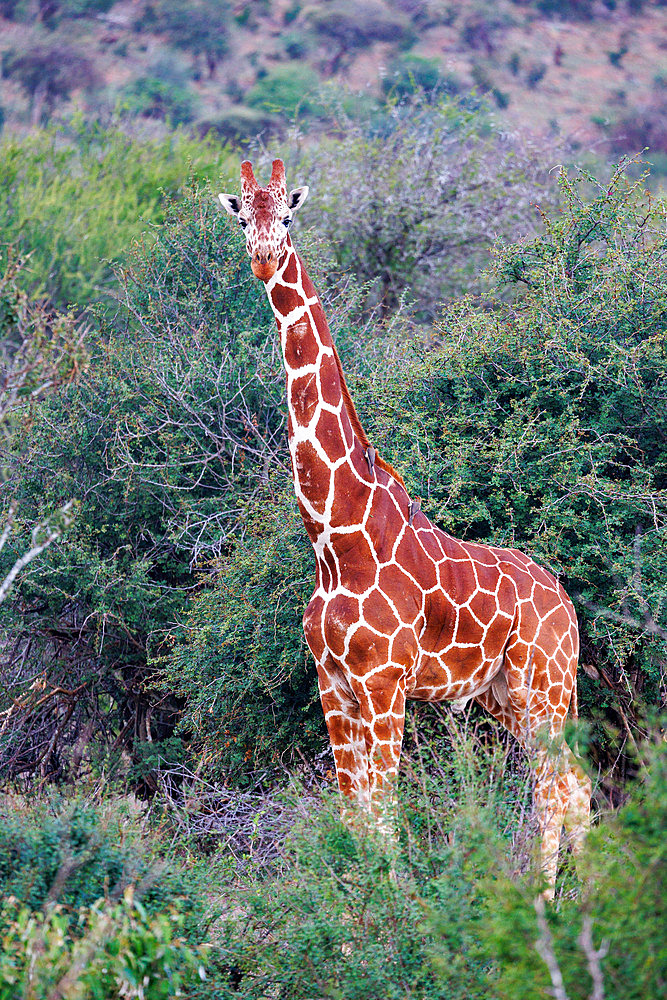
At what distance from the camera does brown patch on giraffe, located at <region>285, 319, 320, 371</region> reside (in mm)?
6273

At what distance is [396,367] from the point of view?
10141 millimetres

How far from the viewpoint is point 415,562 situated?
6.46 meters

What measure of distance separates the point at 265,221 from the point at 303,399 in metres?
0.99

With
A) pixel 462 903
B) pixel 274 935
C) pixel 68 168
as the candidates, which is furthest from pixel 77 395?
pixel 68 168

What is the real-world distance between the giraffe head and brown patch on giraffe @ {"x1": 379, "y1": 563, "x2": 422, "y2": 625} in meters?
1.78

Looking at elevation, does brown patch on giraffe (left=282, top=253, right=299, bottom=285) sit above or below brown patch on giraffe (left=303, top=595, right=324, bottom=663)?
above

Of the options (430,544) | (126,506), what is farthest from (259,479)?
(430,544)

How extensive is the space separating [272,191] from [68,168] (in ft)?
47.9

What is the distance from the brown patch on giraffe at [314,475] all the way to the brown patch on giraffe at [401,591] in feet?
1.73

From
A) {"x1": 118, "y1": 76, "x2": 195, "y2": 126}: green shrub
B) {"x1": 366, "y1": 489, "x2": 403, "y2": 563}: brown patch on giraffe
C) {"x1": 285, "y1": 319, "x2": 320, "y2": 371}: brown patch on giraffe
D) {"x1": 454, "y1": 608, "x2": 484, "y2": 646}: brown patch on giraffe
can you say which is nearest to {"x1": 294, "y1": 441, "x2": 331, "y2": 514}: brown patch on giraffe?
{"x1": 366, "y1": 489, "x2": 403, "y2": 563}: brown patch on giraffe

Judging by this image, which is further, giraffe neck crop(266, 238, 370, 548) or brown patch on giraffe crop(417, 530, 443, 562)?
brown patch on giraffe crop(417, 530, 443, 562)

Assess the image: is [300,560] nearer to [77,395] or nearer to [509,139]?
[77,395]

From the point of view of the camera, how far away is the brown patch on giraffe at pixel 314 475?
6.25 m

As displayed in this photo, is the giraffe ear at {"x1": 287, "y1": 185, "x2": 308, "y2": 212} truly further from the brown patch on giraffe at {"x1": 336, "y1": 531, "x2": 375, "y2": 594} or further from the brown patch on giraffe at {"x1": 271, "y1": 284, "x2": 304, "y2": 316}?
the brown patch on giraffe at {"x1": 336, "y1": 531, "x2": 375, "y2": 594}
